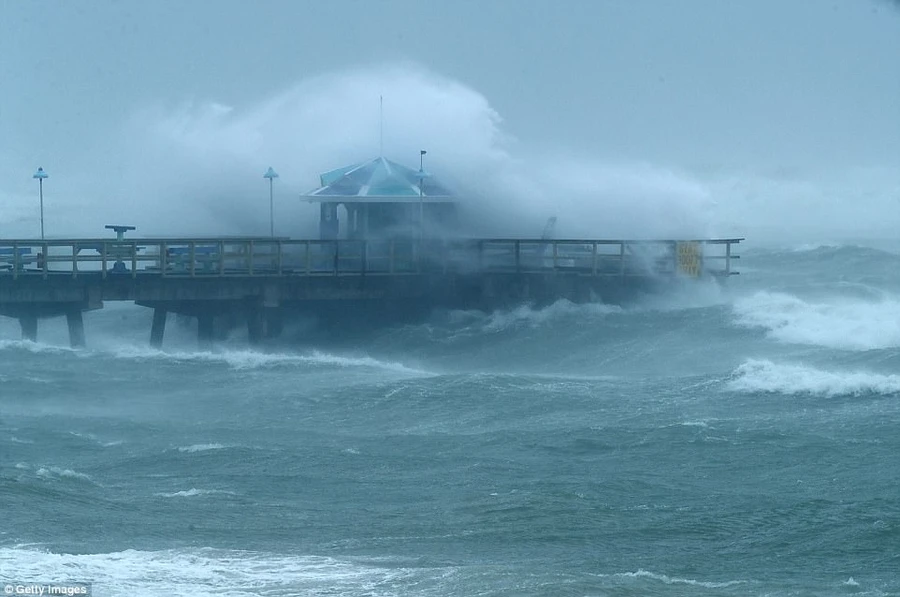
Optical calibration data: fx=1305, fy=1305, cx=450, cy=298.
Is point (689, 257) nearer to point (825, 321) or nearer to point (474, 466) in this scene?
point (825, 321)

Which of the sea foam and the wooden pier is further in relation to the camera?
the wooden pier

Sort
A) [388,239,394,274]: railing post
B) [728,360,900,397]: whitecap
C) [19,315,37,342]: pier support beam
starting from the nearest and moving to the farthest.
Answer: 1. [728,360,900,397]: whitecap
2. [19,315,37,342]: pier support beam
3. [388,239,394,274]: railing post

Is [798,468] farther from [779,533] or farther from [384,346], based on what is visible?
[384,346]

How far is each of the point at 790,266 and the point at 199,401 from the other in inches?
1330

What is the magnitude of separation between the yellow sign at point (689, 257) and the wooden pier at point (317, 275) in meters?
0.03

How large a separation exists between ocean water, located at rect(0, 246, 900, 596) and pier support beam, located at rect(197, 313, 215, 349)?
3.45 feet

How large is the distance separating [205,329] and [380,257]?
414cm

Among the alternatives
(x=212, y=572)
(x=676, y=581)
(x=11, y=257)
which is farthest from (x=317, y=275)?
(x=676, y=581)

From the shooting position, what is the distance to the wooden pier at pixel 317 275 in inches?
1063

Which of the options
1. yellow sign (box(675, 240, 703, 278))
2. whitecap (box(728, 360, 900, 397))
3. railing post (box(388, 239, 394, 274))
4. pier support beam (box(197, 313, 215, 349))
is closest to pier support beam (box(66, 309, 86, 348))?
pier support beam (box(197, 313, 215, 349))

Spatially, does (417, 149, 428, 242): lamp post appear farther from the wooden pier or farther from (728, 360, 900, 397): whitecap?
(728, 360, 900, 397): whitecap

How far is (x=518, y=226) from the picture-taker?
111 ft

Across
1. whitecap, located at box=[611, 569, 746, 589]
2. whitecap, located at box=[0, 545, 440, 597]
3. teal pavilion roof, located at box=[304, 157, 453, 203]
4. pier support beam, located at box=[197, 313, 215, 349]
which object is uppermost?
teal pavilion roof, located at box=[304, 157, 453, 203]

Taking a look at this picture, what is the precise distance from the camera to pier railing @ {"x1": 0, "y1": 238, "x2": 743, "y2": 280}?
1081 inches
